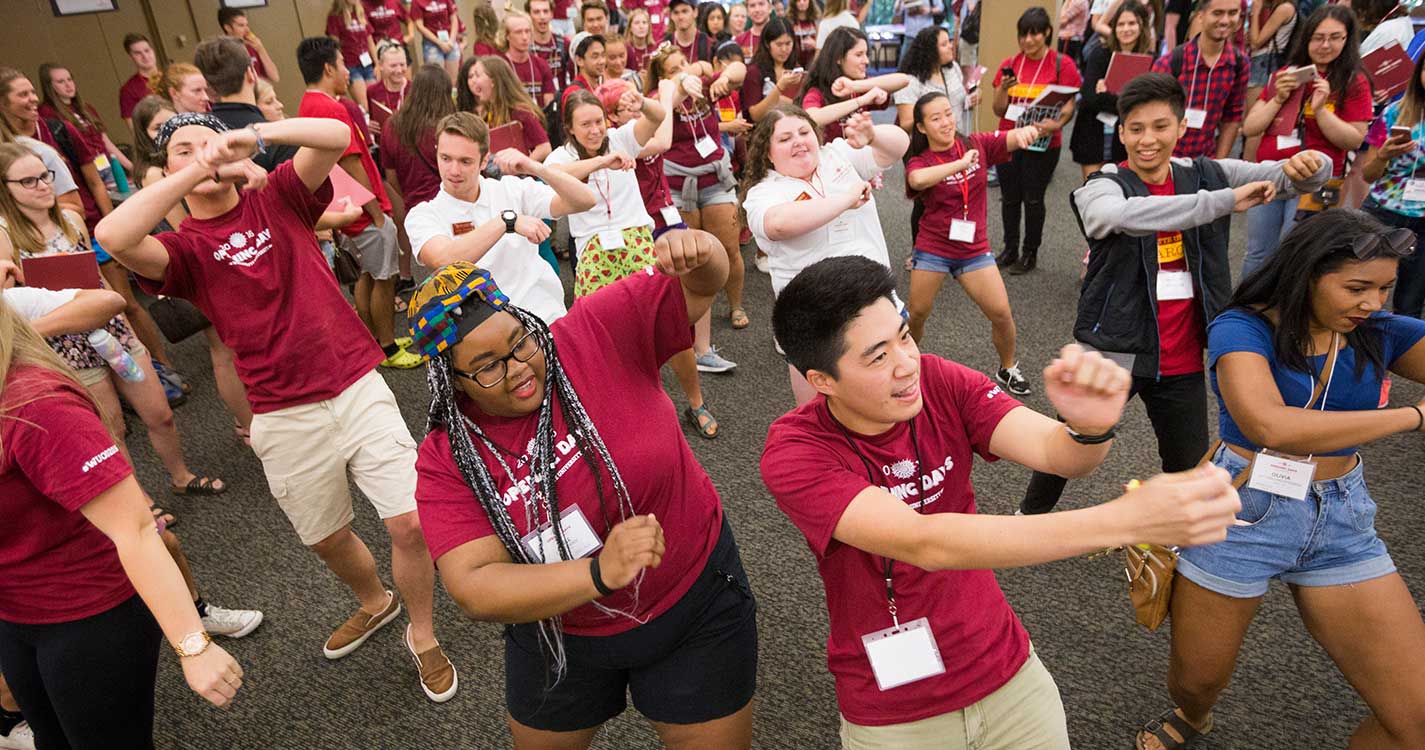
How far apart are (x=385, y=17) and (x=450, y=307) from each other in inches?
320

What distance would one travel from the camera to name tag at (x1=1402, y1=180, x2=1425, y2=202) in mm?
3485

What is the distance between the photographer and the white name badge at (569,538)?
5.31 ft

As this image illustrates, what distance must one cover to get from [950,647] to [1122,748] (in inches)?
44.9

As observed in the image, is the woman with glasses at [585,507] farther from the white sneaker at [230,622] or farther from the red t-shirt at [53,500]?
the white sneaker at [230,622]

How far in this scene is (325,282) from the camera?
101 inches

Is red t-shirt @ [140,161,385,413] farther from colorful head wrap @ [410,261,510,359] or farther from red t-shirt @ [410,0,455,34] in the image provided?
red t-shirt @ [410,0,455,34]

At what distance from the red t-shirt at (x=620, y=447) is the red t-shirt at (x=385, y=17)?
7.97m

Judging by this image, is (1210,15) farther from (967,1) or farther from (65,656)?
(65,656)

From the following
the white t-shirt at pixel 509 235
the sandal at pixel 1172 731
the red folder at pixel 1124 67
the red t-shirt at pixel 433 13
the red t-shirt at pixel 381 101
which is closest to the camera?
the sandal at pixel 1172 731

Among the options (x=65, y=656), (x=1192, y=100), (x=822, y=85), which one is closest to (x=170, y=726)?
(x=65, y=656)

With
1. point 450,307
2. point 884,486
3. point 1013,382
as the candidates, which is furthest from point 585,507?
point 1013,382

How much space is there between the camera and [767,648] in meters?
2.78

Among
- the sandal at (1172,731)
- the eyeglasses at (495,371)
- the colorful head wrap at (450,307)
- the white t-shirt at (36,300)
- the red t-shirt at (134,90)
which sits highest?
the colorful head wrap at (450,307)

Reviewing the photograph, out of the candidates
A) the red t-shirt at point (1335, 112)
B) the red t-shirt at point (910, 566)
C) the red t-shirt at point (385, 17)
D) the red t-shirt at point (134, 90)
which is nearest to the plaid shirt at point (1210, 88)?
the red t-shirt at point (1335, 112)
